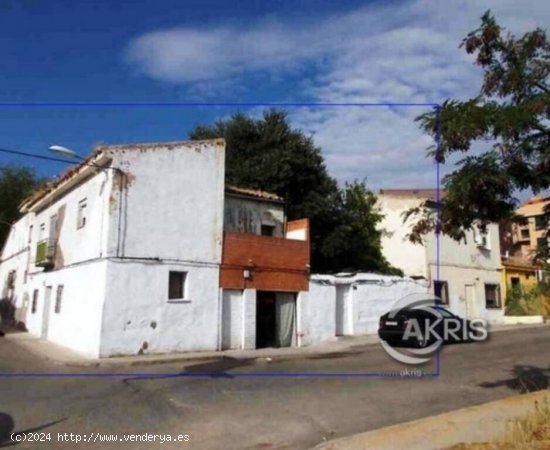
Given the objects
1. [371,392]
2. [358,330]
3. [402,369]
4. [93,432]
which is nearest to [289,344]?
[358,330]

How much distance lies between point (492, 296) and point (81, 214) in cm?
2242

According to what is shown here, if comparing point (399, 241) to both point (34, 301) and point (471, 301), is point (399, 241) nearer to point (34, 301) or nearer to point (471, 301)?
point (471, 301)

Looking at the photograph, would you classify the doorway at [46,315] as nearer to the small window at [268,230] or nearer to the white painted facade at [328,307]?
the white painted facade at [328,307]

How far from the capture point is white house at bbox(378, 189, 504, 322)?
27.9 metres

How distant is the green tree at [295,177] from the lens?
25.9 m

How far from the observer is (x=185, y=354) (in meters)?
17.0

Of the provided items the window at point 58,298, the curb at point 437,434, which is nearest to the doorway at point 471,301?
the window at point 58,298

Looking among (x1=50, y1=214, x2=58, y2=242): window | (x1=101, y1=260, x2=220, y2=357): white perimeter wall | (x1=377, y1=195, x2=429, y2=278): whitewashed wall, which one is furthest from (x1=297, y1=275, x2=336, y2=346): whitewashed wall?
(x1=50, y1=214, x2=58, y2=242): window

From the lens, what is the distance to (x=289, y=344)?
20094mm

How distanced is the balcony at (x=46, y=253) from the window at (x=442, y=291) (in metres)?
17.6

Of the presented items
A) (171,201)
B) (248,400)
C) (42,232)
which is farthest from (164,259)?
(42,232)

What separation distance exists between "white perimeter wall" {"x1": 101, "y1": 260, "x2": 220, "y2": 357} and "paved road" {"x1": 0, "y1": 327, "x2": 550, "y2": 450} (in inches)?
83.3

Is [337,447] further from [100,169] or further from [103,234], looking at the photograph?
[100,169]

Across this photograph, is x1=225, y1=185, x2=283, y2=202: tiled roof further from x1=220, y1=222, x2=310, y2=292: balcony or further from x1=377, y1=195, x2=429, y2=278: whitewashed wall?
x1=377, y1=195, x2=429, y2=278: whitewashed wall
